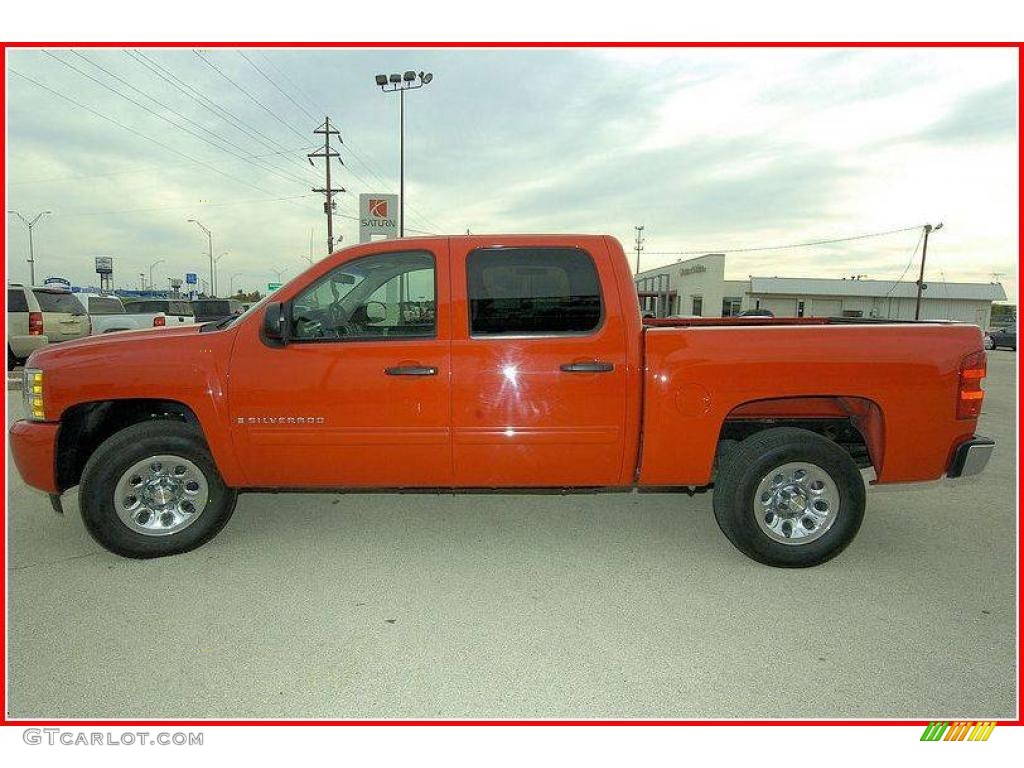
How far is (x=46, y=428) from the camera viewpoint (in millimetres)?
3852

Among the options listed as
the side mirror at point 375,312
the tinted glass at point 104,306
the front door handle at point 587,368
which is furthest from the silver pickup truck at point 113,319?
the front door handle at point 587,368

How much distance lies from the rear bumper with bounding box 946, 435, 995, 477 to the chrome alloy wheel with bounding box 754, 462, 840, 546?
728mm

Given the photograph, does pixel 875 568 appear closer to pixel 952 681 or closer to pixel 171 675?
pixel 952 681

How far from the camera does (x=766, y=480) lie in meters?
3.77

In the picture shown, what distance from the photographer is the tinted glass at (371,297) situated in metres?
3.80

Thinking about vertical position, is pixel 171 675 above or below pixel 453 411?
below

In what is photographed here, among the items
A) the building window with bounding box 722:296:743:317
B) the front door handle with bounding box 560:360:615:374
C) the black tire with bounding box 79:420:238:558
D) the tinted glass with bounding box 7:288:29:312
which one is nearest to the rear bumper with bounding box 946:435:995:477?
the front door handle with bounding box 560:360:615:374

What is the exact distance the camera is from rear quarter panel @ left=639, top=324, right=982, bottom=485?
3623 millimetres

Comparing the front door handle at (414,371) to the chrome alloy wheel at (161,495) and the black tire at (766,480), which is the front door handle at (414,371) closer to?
the chrome alloy wheel at (161,495)

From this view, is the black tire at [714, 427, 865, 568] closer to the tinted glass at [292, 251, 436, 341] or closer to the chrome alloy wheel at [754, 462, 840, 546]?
the chrome alloy wheel at [754, 462, 840, 546]

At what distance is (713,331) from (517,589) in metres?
1.87
